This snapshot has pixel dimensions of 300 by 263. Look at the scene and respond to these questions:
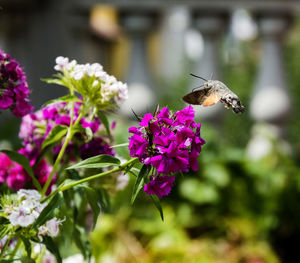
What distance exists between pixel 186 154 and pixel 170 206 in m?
1.92

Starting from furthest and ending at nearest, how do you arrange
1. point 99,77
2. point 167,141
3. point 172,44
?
point 172,44
point 99,77
point 167,141

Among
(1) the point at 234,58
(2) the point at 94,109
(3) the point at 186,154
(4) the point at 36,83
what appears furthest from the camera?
(1) the point at 234,58

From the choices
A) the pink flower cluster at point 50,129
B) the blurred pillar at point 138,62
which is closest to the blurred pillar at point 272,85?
the blurred pillar at point 138,62

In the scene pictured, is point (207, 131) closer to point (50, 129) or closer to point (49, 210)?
point (50, 129)

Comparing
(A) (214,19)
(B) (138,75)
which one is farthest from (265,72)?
(B) (138,75)

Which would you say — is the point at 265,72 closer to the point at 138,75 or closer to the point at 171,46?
the point at 138,75

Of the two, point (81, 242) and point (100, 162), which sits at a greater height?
point (100, 162)

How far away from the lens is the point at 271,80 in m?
3.14

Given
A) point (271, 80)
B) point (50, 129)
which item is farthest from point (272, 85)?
point (50, 129)

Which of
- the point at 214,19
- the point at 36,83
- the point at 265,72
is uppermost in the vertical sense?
the point at 214,19

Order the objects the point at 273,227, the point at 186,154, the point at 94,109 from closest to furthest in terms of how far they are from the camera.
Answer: the point at 186,154 < the point at 94,109 < the point at 273,227

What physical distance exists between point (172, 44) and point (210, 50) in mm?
4303

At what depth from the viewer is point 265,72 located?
320 cm

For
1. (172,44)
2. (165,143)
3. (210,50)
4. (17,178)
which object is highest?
(165,143)
